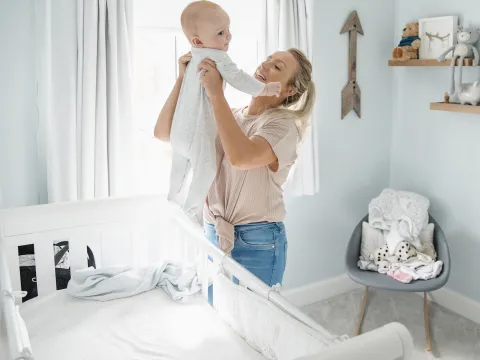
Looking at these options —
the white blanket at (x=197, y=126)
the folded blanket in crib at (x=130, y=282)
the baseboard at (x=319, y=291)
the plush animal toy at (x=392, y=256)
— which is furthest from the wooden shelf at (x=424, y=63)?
the folded blanket in crib at (x=130, y=282)

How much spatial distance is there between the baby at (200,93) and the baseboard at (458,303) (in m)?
1.91

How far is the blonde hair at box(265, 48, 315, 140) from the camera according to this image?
6.08 ft

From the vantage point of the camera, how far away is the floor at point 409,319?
8.86ft

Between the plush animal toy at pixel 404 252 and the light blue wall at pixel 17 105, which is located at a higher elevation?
the light blue wall at pixel 17 105

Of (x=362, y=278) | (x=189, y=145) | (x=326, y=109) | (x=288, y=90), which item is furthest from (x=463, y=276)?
(x=189, y=145)

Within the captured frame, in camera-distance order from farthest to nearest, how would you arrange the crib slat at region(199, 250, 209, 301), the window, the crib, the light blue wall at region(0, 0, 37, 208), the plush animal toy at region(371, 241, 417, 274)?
the plush animal toy at region(371, 241, 417, 274) → the window → the light blue wall at region(0, 0, 37, 208) → the crib slat at region(199, 250, 209, 301) → the crib

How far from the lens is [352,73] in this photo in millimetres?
3092

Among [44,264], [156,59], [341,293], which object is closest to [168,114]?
[44,264]

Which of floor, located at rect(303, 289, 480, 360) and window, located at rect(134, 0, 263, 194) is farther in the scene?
floor, located at rect(303, 289, 480, 360)

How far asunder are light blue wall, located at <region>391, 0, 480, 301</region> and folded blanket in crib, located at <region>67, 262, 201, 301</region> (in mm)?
1663

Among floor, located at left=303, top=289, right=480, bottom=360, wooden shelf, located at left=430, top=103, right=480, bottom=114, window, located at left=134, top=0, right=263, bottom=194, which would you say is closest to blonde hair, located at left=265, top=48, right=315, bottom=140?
window, located at left=134, top=0, right=263, bottom=194

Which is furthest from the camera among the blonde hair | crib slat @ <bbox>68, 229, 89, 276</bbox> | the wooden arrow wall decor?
the wooden arrow wall decor

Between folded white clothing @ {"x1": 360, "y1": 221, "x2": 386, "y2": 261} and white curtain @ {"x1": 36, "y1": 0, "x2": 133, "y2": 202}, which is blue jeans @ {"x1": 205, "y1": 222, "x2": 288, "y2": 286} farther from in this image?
folded white clothing @ {"x1": 360, "y1": 221, "x2": 386, "y2": 261}

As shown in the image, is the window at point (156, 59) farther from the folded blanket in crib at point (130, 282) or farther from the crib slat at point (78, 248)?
the folded blanket in crib at point (130, 282)
